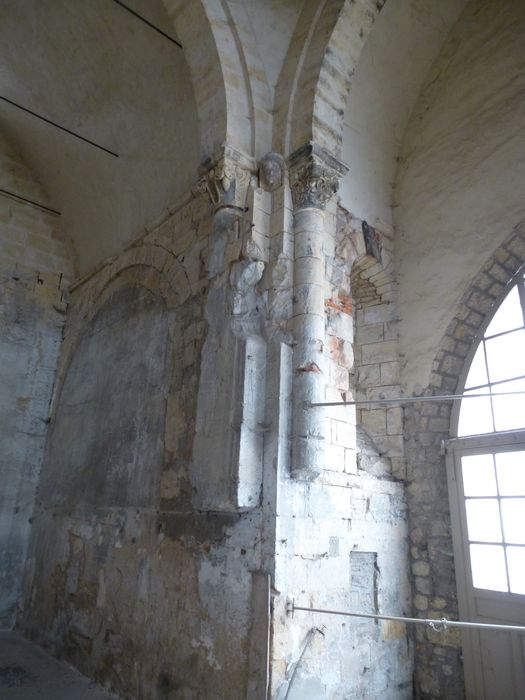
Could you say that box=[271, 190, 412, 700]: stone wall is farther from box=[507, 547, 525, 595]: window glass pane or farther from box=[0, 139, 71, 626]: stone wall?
box=[0, 139, 71, 626]: stone wall

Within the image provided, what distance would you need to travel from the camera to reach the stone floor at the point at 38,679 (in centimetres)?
375

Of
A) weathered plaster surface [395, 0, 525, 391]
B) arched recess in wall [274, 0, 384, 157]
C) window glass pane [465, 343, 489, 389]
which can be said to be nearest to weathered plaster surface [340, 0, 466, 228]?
weathered plaster surface [395, 0, 525, 391]

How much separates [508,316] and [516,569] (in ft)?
5.74

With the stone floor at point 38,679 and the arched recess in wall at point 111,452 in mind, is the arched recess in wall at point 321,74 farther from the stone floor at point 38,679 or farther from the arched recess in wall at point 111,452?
the stone floor at point 38,679

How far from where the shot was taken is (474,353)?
158 inches


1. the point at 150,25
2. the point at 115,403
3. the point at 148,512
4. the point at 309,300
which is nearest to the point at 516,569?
the point at 309,300

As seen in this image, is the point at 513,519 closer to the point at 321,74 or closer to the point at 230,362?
the point at 230,362

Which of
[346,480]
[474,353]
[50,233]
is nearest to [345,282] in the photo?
[474,353]

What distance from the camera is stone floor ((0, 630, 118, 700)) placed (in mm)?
3754

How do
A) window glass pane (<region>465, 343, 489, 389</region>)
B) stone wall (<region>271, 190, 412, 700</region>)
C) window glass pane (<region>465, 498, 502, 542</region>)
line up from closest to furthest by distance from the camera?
1. stone wall (<region>271, 190, 412, 700</region>)
2. window glass pane (<region>465, 498, 502, 542</region>)
3. window glass pane (<region>465, 343, 489, 389</region>)

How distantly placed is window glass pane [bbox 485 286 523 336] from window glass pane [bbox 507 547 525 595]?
153 cm

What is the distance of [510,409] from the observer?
371 centimetres

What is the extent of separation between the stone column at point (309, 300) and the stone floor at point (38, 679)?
2315 mm

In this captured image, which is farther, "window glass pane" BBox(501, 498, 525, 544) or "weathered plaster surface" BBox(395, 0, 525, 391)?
"weathered plaster surface" BBox(395, 0, 525, 391)
